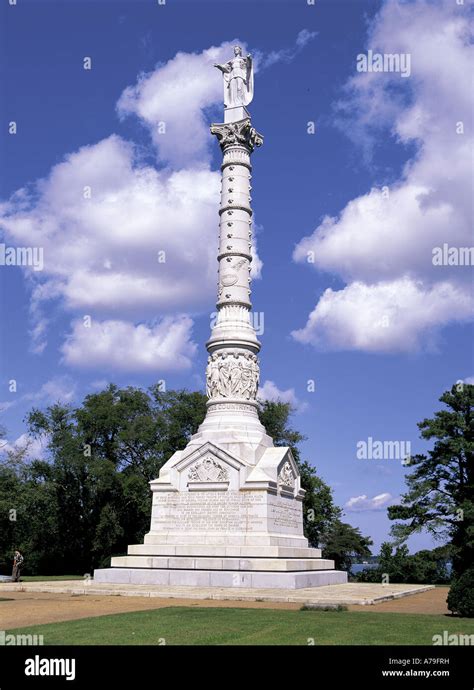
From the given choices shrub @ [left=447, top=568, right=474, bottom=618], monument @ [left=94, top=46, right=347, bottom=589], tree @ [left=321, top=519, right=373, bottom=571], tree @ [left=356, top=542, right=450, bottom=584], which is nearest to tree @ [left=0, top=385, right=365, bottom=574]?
tree @ [left=321, top=519, right=373, bottom=571]

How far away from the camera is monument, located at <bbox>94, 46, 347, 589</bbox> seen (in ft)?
80.7

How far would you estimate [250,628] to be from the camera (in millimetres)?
12461

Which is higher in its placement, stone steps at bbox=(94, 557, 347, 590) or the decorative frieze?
the decorative frieze

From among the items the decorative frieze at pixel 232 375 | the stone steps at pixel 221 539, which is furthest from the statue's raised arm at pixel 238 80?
the stone steps at pixel 221 539

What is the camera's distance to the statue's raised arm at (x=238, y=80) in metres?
33.3

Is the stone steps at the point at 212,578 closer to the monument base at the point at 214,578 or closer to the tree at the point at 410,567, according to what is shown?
the monument base at the point at 214,578

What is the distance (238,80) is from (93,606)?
25155 millimetres

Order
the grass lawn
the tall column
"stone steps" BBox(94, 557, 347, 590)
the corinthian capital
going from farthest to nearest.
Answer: the corinthian capital, the tall column, "stone steps" BBox(94, 557, 347, 590), the grass lawn

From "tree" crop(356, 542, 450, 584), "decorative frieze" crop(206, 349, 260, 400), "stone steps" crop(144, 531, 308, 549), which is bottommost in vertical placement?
"tree" crop(356, 542, 450, 584)

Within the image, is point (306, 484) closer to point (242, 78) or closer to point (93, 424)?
point (93, 424)

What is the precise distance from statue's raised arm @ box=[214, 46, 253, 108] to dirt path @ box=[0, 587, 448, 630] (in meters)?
23.1

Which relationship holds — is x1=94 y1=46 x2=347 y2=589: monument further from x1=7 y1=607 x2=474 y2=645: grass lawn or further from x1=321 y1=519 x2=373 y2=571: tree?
x1=321 y1=519 x2=373 y2=571: tree
